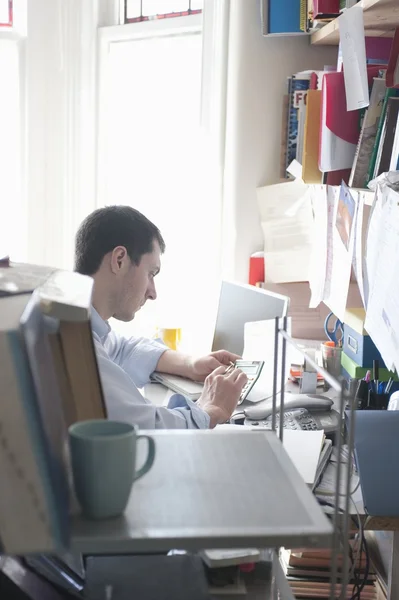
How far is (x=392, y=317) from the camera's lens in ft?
4.82

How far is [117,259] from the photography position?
1766mm

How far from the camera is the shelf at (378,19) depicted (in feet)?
5.12

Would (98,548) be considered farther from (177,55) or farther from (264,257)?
(177,55)

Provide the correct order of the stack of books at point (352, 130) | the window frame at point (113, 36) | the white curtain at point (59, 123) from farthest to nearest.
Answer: the white curtain at point (59, 123) < the window frame at point (113, 36) < the stack of books at point (352, 130)

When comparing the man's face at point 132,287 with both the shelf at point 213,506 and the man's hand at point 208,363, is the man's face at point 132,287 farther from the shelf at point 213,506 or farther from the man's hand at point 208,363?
the shelf at point 213,506

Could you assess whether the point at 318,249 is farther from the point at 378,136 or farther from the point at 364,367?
the point at 378,136

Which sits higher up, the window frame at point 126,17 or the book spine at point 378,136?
the window frame at point 126,17

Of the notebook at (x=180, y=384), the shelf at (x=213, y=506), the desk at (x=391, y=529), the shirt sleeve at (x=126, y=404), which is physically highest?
the shelf at (x=213, y=506)

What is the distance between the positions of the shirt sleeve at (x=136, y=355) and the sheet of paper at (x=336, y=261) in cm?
51

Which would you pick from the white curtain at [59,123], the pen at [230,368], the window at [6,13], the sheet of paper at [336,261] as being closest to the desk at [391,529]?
the pen at [230,368]

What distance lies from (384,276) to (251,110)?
1159mm

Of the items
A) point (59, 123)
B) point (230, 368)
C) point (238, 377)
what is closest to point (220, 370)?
point (230, 368)

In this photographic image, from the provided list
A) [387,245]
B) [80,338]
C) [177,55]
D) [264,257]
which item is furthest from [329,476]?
[177,55]

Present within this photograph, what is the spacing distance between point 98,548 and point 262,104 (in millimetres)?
2085
